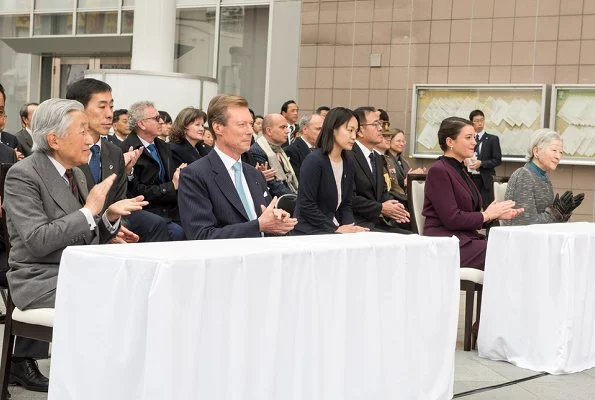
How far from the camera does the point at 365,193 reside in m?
7.48

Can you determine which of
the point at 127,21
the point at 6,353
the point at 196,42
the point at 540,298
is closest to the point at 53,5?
the point at 127,21

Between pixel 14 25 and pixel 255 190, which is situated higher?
pixel 14 25

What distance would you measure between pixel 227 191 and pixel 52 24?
53.9 ft

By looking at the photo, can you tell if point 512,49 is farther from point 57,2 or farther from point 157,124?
point 57,2

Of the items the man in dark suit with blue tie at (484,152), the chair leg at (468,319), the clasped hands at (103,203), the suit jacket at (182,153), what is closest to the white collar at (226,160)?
the clasped hands at (103,203)

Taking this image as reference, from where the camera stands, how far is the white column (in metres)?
13.9

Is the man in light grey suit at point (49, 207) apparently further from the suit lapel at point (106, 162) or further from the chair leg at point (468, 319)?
the chair leg at point (468, 319)

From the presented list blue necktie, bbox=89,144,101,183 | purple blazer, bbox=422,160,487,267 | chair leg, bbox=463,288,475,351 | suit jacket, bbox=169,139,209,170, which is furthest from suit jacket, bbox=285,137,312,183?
blue necktie, bbox=89,144,101,183

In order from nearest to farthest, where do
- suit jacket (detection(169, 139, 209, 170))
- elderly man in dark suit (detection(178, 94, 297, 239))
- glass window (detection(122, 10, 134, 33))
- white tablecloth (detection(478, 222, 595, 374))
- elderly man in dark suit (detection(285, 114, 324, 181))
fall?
elderly man in dark suit (detection(178, 94, 297, 239)) < white tablecloth (detection(478, 222, 595, 374)) < suit jacket (detection(169, 139, 209, 170)) < elderly man in dark suit (detection(285, 114, 324, 181)) < glass window (detection(122, 10, 134, 33))

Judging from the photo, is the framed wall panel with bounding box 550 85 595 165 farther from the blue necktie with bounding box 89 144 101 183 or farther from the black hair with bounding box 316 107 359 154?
the blue necktie with bounding box 89 144 101 183

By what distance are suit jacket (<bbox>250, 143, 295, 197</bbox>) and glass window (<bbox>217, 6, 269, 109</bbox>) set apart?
8.90 meters

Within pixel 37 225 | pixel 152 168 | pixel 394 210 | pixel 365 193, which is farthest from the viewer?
pixel 365 193

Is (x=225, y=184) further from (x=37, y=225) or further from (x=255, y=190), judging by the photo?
(x=37, y=225)

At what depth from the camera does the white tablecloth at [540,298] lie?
5398mm
